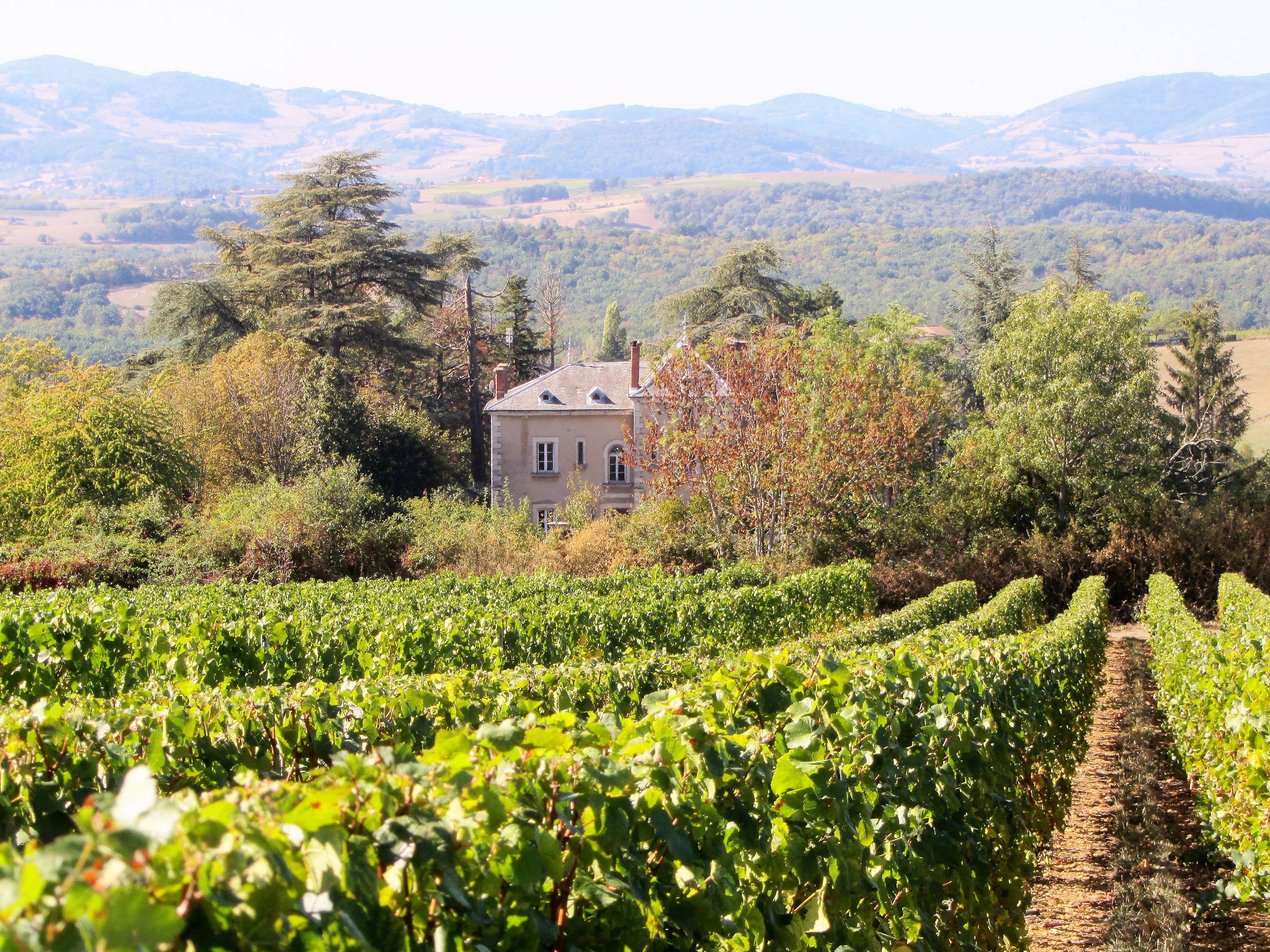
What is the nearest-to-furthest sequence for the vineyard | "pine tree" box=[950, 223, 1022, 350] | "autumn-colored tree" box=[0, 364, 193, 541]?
the vineyard → "autumn-colored tree" box=[0, 364, 193, 541] → "pine tree" box=[950, 223, 1022, 350]

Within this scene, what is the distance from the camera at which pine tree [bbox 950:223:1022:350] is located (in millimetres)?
55250

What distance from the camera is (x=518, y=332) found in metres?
60.0

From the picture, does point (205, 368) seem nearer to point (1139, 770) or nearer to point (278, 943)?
point (1139, 770)

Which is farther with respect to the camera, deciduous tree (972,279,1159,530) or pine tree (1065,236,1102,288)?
pine tree (1065,236,1102,288)

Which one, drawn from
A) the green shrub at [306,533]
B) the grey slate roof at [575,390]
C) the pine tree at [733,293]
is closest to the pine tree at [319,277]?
the grey slate roof at [575,390]

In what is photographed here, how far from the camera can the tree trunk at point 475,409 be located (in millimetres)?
47656

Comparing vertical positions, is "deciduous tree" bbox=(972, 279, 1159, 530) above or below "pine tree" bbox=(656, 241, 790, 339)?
below

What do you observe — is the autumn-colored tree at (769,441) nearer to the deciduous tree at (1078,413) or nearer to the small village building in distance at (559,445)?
the deciduous tree at (1078,413)

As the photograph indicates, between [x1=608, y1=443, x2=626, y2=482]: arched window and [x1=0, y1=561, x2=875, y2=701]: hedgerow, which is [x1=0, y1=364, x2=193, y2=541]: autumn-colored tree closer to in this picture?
[x1=0, y1=561, x2=875, y2=701]: hedgerow

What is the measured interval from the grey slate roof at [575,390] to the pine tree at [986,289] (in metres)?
22.3

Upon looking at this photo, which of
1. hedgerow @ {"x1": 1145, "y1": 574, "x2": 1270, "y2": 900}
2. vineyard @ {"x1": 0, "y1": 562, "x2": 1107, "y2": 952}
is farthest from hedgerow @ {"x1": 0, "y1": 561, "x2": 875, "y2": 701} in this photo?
hedgerow @ {"x1": 1145, "y1": 574, "x2": 1270, "y2": 900}

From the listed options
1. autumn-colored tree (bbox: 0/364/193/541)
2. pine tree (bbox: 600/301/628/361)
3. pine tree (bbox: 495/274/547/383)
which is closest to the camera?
autumn-colored tree (bbox: 0/364/193/541)

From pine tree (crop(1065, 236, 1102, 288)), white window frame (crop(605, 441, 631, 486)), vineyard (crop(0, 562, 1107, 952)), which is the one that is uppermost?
pine tree (crop(1065, 236, 1102, 288))

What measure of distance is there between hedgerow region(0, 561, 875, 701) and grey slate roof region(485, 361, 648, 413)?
24980mm
